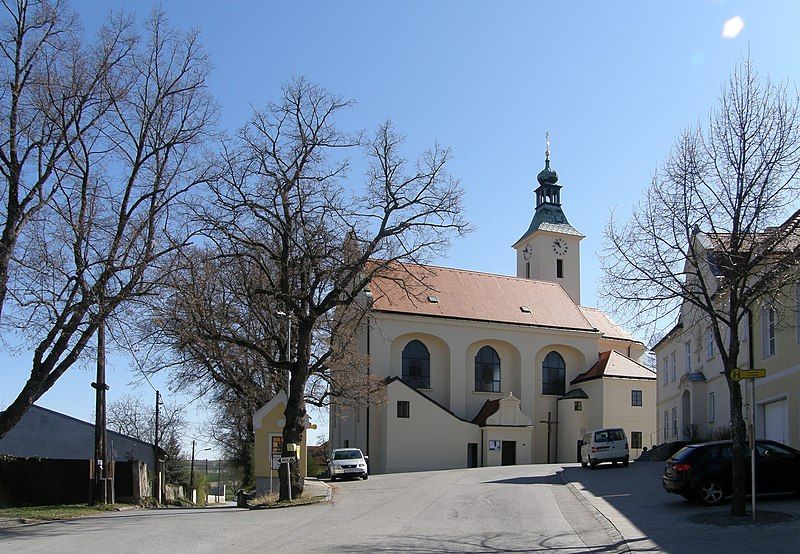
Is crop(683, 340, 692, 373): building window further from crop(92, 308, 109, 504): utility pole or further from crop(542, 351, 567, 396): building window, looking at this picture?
crop(92, 308, 109, 504): utility pole

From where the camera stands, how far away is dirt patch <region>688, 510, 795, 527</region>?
15992 millimetres

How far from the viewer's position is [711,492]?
1972 cm

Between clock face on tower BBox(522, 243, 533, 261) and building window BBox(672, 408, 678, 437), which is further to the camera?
clock face on tower BBox(522, 243, 533, 261)

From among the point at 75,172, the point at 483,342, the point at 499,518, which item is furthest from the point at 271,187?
the point at 483,342

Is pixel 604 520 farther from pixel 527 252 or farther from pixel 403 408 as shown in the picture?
pixel 527 252

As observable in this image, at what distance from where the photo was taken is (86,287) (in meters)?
22.1

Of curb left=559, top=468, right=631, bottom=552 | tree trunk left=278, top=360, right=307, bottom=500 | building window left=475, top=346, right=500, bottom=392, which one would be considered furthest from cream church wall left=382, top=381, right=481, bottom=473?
tree trunk left=278, top=360, right=307, bottom=500

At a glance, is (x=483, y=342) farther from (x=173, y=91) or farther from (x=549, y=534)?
(x=549, y=534)

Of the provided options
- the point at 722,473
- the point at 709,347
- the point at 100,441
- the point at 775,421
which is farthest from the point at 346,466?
the point at 722,473

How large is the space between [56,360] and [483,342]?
131 ft

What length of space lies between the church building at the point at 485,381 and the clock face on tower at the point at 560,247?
46.0 feet

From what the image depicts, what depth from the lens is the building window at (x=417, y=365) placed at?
5709cm

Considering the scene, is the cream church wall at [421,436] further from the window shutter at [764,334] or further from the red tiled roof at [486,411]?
the window shutter at [764,334]

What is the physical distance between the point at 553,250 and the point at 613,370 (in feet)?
77.0
